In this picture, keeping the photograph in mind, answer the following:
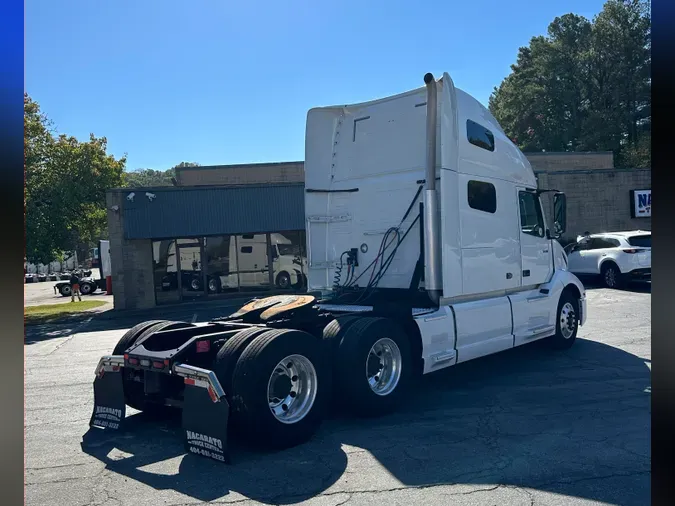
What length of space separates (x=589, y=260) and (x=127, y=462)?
17.4m

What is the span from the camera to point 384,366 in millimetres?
6473

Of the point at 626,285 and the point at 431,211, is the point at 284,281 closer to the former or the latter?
the point at 626,285

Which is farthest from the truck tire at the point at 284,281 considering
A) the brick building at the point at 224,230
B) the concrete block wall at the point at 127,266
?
the concrete block wall at the point at 127,266

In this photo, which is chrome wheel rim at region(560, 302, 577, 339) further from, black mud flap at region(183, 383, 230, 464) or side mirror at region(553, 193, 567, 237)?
black mud flap at region(183, 383, 230, 464)

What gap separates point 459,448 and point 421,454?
39 centimetres

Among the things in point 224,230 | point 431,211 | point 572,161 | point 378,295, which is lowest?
point 378,295

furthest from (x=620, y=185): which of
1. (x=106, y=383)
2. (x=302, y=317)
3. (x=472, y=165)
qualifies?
(x=106, y=383)

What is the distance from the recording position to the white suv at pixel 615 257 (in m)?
17.5

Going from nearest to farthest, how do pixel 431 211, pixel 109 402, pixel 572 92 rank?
pixel 109 402 → pixel 431 211 → pixel 572 92

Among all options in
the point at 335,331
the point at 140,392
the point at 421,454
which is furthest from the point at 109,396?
the point at 421,454

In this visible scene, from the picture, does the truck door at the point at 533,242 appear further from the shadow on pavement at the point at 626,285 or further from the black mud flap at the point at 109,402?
the shadow on pavement at the point at 626,285

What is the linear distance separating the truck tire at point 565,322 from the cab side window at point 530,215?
1.28 meters

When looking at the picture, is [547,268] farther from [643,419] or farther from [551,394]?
[643,419]

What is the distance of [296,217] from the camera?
75.1ft
